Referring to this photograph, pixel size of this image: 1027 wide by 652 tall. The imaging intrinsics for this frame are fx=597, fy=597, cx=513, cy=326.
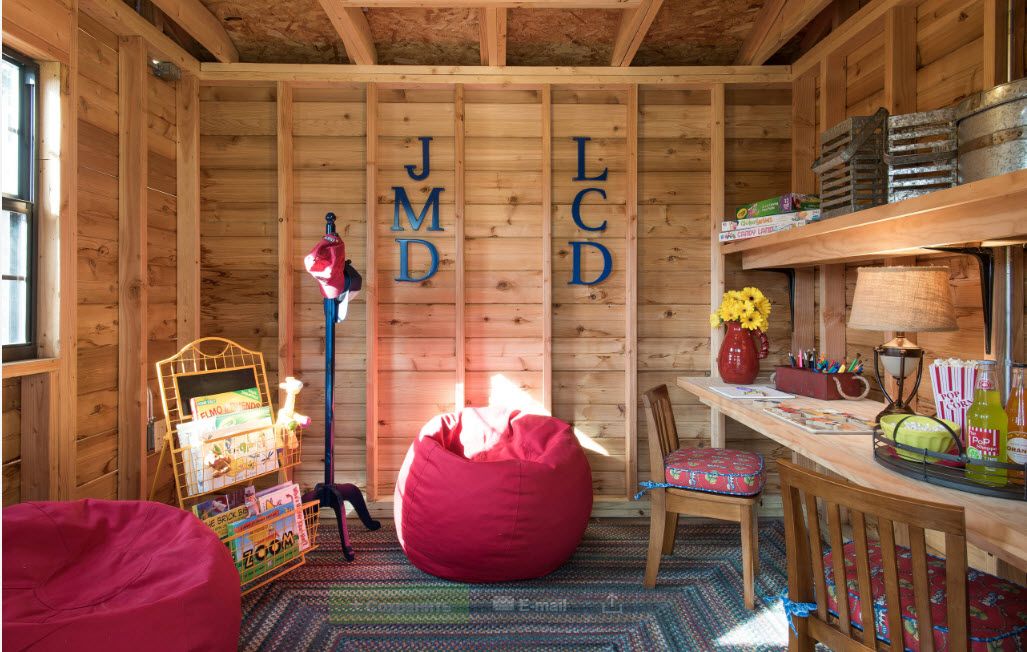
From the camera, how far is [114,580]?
1.94 m

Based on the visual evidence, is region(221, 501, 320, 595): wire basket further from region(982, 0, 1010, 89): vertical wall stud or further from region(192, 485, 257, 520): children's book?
region(982, 0, 1010, 89): vertical wall stud

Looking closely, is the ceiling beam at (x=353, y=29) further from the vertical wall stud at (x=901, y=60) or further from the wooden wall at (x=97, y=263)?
the vertical wall stud at (x=901, y=60)

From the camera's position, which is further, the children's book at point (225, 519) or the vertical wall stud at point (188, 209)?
the vertical wall stud at point (188, 209)

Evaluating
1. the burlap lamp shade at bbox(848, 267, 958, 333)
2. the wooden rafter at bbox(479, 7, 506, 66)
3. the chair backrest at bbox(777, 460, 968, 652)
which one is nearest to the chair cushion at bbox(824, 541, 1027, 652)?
the chair backrest at bbox(777, 460, 968, 652)

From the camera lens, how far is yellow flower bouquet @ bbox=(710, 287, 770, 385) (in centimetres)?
299

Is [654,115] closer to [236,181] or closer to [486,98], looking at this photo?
[486,98]

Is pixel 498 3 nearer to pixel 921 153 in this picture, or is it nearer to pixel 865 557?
pixel 921 153

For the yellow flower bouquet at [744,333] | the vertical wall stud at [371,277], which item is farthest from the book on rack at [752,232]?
the vertical wall stud at [371,277]

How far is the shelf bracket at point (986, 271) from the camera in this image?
2.04 metres

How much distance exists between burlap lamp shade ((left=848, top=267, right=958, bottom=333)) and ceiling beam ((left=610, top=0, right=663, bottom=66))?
159cm

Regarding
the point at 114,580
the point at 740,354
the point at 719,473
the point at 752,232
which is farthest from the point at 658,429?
the point at 114,580

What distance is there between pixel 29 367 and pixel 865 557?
278 cm

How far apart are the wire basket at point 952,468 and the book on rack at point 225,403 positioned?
2594 millimetres

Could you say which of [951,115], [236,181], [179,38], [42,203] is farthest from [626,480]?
[179,38]
